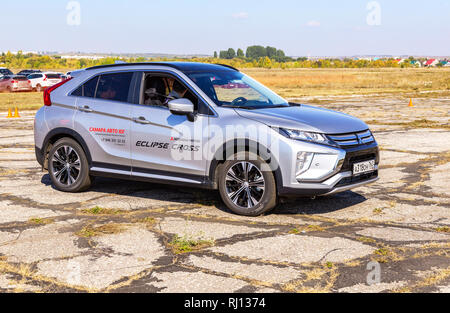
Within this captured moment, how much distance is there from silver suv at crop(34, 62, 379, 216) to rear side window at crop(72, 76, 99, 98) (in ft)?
0.04

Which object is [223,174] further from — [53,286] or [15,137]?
[15,137]

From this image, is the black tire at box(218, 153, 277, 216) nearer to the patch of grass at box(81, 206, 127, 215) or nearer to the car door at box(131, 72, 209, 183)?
the car door at box(131, 72, 209, 183)

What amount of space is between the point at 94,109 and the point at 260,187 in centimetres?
262

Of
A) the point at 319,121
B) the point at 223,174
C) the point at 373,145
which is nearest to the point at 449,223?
the point at 373,145

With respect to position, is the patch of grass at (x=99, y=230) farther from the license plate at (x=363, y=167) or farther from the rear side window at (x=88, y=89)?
the license plate at (x=363, y=167)

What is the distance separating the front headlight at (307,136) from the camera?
6594 millimetres

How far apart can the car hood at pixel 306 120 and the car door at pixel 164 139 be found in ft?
2.15

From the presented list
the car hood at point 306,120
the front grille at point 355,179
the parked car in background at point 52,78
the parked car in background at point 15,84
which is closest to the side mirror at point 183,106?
the car hood at point 306,120

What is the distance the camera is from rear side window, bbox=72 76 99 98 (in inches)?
319

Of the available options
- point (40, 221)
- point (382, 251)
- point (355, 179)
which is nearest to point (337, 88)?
point (355, 179)

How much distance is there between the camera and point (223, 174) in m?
6.95

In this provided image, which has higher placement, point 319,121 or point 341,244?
point 319,121

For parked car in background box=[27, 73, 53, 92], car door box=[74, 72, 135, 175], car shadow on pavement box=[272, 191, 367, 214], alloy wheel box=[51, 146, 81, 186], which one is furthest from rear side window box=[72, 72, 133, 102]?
parked car in background box=[27, 73, 53, 92]
